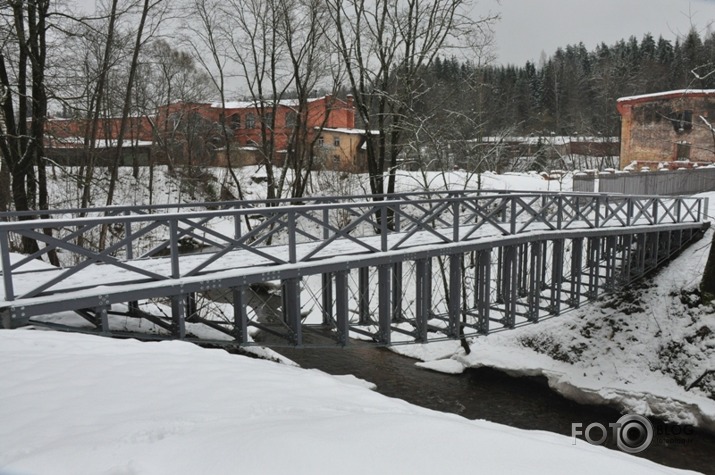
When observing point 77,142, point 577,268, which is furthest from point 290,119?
point 577,268

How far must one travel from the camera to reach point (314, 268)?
880 cm

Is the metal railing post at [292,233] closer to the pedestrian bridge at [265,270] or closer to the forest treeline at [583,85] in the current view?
the pedestrian bridge at [265,270]

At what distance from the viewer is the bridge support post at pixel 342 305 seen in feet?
30.5

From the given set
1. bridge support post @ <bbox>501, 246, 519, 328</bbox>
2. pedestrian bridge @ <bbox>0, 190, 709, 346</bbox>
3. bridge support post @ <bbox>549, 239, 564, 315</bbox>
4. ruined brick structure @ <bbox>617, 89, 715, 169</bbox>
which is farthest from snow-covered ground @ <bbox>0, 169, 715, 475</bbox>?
ruined brick structure @ <bbox>617, 89, 715, 169</bbox>

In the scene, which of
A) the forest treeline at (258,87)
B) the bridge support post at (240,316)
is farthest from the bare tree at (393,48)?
the bridge support post at (240,316)

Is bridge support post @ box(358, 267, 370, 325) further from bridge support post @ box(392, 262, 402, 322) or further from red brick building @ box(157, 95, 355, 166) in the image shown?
red brick building @ box(157, 95, 355, 166)

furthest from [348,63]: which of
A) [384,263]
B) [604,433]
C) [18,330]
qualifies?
[18,330]

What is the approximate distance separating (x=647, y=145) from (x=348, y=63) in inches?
884

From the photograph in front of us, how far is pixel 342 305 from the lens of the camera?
943 cm

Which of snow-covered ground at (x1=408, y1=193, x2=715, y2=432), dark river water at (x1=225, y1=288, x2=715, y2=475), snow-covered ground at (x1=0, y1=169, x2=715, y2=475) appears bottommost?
dark river water at (x1=225, y1=288, x2=715, y2=475)

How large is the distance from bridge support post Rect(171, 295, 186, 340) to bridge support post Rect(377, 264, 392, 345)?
3522 mm

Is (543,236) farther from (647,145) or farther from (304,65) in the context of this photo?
(647,145)

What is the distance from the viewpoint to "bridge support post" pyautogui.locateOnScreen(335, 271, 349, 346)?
930 centimetres

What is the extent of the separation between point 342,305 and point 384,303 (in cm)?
98
